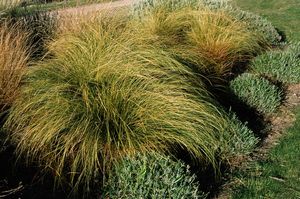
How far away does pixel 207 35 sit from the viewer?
6824mm

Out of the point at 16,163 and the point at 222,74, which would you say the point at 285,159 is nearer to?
the point at 222,74

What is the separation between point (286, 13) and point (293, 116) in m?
6.55

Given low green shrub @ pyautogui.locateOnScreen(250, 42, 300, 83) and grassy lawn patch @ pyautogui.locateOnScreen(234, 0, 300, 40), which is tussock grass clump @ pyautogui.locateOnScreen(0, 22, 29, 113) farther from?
grassy lawn patch @ pyautogui.locateOnScreen(234, 0, 300, 40)

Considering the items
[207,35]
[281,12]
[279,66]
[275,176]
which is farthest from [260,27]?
[275,176]

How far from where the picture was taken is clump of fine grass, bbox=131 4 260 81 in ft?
21.5

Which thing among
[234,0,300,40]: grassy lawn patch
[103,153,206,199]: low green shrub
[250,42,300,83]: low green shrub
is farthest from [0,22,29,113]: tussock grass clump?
[234,0,300,40]: grassy lawn patch

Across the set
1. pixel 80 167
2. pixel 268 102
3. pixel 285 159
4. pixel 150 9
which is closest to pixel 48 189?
pixel 80 167

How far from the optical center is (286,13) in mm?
11805

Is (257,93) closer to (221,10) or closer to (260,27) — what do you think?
(221,10)

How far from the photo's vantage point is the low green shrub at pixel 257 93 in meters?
5.87

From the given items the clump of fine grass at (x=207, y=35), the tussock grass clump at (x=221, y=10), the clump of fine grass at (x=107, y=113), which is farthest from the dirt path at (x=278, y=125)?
the tussock grass clump at (x=221, y=10)

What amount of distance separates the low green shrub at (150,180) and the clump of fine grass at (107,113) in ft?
0.78

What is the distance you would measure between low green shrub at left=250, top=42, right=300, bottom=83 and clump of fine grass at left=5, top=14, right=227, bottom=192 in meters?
2.32

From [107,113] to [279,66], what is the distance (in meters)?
3.52
